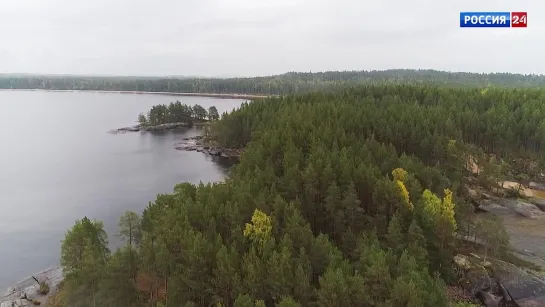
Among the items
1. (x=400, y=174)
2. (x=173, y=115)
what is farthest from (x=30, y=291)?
(x=173, y=115)

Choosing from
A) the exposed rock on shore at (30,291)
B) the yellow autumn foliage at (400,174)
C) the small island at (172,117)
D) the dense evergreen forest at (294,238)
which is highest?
the small island at (172,117)

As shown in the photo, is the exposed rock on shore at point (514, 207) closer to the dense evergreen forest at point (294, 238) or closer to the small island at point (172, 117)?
the dense evergreen forest at point (294, 238)

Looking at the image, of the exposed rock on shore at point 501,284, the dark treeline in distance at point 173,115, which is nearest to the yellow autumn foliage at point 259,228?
the exposed rock on shore at point 501,284

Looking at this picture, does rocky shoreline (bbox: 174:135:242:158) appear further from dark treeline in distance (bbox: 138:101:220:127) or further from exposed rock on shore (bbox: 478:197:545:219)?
exposed rock on shore (bbox: 478:197:545:219)

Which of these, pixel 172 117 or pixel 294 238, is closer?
pixel 294 238

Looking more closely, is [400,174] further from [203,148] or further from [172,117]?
[172,117]

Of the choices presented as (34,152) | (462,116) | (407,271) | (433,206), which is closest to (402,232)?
(433,206)

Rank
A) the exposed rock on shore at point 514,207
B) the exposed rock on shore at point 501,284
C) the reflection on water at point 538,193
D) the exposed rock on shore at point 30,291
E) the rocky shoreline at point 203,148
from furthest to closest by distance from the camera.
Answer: the rocky shoreline at point 203,148
the reflection on water at point 538,193
the exposed rock on shore at point 514,207
the exposed rock on shore at point 30,291
the exposed rock on shore at point 501,284
